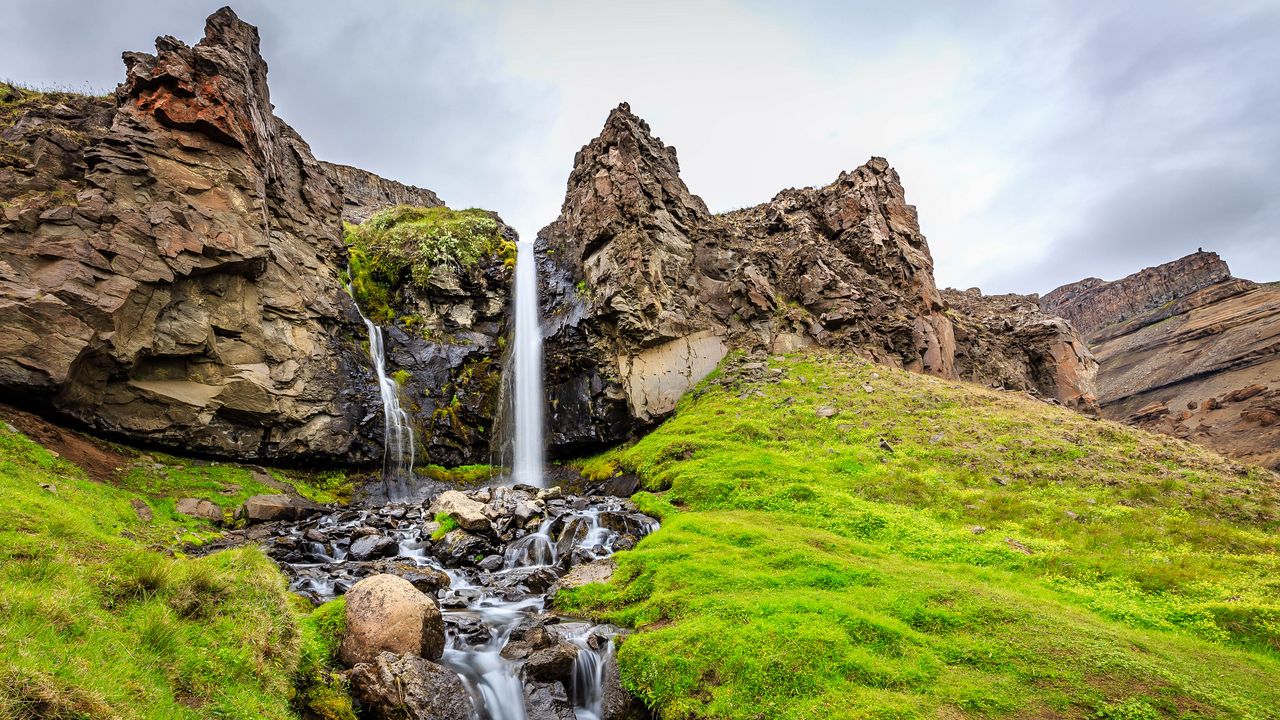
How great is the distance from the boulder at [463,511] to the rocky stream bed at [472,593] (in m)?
0.06

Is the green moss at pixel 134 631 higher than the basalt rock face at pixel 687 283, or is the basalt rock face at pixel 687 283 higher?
the basalt rock face at pixel 687 283

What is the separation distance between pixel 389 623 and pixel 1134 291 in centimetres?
15038

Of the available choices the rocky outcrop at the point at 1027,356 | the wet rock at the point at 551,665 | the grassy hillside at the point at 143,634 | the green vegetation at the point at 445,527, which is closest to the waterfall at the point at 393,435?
the green vegetation at the point at 445,527

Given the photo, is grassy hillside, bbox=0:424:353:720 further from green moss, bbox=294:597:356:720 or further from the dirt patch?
the dirt patch

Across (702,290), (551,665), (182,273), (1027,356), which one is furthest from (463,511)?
(1027,356)

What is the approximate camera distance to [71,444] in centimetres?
1877

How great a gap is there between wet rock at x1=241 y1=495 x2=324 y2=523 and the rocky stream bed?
0.46m

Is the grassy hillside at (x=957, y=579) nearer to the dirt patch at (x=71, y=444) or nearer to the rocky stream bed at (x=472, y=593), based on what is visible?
the rocky stream bed at (x=472, y=593)

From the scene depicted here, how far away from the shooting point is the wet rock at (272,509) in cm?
1952

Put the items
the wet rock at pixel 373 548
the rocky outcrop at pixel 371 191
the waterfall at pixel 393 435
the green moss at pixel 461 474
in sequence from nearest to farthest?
the wet rock at pixel 373 548, the waterfall at pixel 393 435, the green moss at pixel 461 474, the rocky outcrop at pixel 371 191

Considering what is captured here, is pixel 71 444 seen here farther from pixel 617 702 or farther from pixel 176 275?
pixel 617 702

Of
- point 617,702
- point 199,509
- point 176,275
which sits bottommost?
point 617,702

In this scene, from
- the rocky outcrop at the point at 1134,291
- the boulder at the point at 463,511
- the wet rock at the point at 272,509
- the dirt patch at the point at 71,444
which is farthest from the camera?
the rocky outcrop at the point at 1134,291

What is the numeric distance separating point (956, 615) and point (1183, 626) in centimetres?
444
